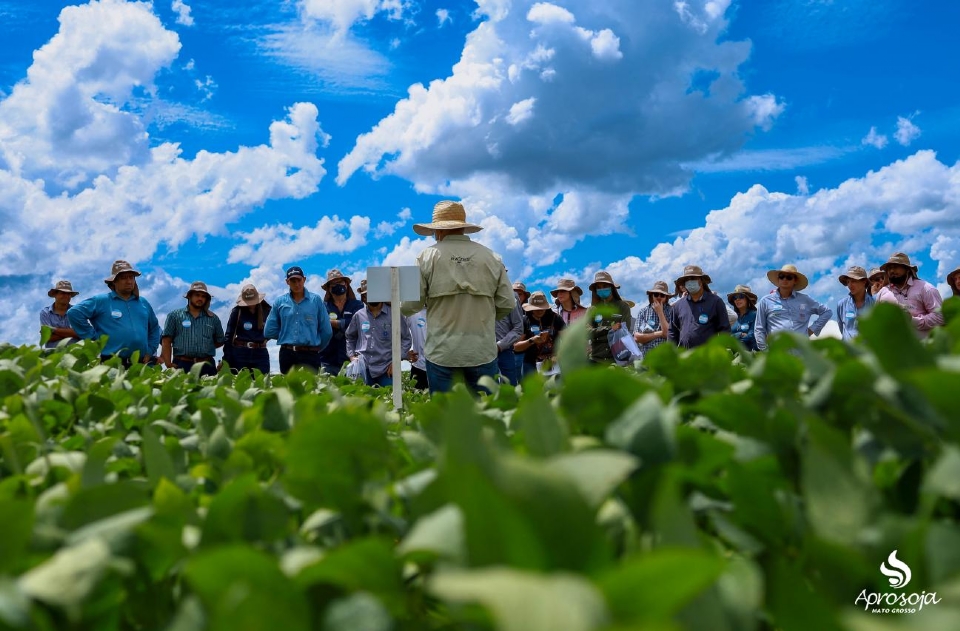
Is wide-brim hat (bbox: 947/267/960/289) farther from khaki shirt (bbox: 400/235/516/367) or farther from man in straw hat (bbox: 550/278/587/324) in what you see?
khaki shirt (bbox: 400/235/516/367)

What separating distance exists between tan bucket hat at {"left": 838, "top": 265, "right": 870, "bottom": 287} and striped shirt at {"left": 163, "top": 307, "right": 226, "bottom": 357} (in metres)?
9.54

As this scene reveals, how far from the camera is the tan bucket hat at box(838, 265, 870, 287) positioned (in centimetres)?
1212

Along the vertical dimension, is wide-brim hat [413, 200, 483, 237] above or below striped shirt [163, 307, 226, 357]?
above

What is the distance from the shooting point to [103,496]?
0.83 metres

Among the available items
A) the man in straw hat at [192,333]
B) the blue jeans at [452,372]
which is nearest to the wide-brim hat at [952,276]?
the blue jeans at [452,372]

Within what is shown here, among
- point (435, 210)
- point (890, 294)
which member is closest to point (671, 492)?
point (435, 210)

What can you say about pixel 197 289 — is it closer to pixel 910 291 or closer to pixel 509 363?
pixel 509 363

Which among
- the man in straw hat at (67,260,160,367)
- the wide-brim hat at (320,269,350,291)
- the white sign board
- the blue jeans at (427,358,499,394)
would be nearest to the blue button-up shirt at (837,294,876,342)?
the blue jeans at (427,358,499,394)

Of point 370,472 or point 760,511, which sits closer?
point 760,511

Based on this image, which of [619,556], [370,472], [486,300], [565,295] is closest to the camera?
[619,556]

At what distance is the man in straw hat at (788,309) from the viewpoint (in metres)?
11.7

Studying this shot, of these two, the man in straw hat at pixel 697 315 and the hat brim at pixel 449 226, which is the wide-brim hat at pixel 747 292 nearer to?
the man in straw hat at pixel 697 315

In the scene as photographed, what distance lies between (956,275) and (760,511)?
39.0 feet

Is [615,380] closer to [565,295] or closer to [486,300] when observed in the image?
[486,300]
